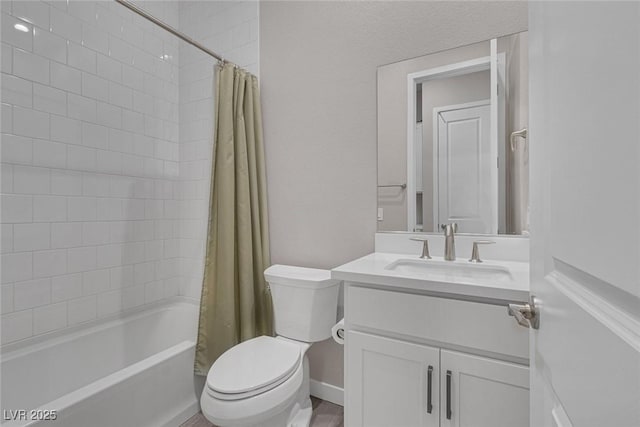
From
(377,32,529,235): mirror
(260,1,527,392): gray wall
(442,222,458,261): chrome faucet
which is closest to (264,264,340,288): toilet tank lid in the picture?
(260,1,527,392): gray wall

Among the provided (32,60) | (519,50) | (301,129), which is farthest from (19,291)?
(519,50)

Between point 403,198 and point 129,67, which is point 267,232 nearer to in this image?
point 403,198

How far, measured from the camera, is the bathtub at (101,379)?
1.24 metres

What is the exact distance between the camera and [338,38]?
1770 millimetres

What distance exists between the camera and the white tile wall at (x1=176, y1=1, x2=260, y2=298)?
2.23 metres

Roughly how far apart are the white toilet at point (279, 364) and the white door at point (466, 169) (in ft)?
2.32

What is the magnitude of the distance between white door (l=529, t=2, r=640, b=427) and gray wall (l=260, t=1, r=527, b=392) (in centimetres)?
113

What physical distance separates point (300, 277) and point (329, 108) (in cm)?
96

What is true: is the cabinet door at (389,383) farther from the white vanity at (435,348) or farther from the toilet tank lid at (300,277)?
the toilet tank lid at (300,277)

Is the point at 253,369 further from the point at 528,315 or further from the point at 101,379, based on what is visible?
the point at 528,315

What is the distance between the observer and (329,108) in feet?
5.92

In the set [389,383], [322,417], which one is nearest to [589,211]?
[389,383]

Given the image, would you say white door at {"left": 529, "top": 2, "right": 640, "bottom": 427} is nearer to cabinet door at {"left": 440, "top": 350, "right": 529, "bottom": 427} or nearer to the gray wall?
cabinet door at {"left": 440, "top": 350, "right": 529, "bottom": 427}

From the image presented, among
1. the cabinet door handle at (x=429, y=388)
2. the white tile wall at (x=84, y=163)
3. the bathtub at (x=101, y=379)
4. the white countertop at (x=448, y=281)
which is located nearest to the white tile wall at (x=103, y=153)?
the white tile wall at (x=84, y=163)
